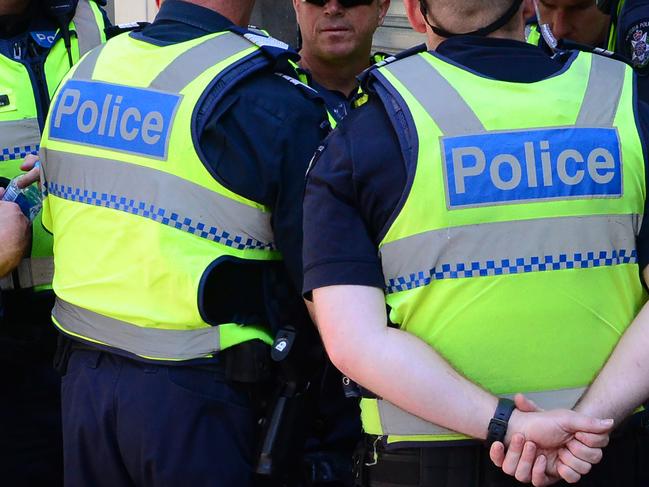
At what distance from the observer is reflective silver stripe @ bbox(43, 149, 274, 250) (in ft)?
7.82

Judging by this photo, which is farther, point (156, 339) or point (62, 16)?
point (62, 16)

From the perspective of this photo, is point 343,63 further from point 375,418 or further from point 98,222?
point 375,418

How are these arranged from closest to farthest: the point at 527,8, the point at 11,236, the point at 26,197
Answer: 1. the point at 527,8
2. the point at 11,236
3. the point at 26,197

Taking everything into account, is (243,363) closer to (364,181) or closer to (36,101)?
(364,181)

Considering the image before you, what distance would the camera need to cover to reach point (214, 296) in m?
2.46

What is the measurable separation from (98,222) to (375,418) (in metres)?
0.86

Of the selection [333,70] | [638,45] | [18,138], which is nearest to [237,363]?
[18,138]

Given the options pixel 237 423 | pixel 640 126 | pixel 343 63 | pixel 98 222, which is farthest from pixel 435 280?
pixel 343 63

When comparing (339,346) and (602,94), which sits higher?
→ (602,94)

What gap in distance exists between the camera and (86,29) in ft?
10.8

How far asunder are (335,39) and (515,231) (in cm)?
160

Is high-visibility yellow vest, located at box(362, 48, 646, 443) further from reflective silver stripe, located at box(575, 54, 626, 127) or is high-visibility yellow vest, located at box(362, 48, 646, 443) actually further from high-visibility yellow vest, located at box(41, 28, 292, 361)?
high-visibility yellow vest, located at box(41, 28, 292, 361)

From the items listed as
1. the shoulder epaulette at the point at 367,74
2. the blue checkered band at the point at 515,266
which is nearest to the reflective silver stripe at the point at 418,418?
the blue checkered band at the point at 515,266

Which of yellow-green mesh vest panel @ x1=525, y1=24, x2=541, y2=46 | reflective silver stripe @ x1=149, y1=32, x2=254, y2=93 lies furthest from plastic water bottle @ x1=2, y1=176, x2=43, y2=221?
yellow-green mesh vest panel @ x1=525, y1=24, x2=541, y2=46
